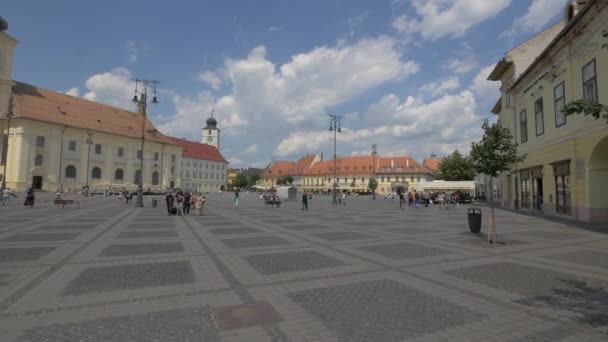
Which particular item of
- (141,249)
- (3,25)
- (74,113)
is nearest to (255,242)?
(141,249)

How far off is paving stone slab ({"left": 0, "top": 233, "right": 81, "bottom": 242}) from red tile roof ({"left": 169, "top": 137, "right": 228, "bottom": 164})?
292 feet

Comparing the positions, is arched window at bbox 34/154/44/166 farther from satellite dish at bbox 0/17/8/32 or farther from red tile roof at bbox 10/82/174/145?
satellite dish at bbox 0/17/8/32

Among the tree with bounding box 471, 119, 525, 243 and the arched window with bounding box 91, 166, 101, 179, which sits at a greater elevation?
the arched window with bounding box 91, 166, 101, 179

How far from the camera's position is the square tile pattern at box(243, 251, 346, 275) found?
7.29 m

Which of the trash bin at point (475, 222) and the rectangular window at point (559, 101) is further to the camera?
the rectangular window at point (559, 101)

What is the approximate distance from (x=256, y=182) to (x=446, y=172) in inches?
3088

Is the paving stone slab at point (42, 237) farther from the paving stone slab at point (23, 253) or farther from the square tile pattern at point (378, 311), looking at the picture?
the square tile pattern at point (378, 311)

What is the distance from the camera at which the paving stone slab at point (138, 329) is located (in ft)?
12.7

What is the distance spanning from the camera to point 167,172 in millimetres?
79438

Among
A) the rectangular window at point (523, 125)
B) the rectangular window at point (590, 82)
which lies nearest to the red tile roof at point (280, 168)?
the rectangular window at point (523, 125)

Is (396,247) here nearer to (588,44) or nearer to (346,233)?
(346,233)

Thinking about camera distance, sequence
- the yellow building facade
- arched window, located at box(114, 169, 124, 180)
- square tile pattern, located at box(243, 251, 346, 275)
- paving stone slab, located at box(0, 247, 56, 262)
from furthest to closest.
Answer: arched window, located at box(114, 169, 124, 180) → the yellow building facade → paving stone slab, located at box(0, 247, 56, 262) → square tile pattern, located at box(243, 251, 346, 275)

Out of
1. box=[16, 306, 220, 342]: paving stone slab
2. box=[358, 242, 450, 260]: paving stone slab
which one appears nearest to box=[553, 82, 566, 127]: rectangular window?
box=[358, 242, 450, 260]: paving stone slab

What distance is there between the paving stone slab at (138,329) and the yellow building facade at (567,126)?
1261cm
